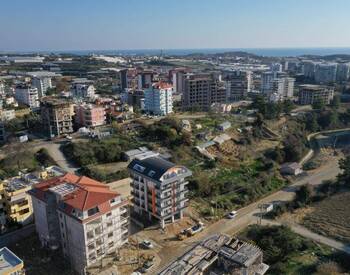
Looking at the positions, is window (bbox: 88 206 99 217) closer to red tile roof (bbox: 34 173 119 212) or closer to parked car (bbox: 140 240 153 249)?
red tile roof (bbox: 34 173 119 212)

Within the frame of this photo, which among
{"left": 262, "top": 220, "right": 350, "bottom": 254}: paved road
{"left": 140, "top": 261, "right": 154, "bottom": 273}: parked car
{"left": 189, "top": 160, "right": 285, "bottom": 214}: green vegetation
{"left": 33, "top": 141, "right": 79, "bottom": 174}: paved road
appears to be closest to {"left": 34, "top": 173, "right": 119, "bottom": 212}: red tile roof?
{"left": 140, "top": 261, "right": 154, "bottom": 273}: parked car

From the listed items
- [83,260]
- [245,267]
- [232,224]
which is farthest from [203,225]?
[83,260]

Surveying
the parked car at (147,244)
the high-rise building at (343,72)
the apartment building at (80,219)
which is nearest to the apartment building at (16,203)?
the apartment building at (80,219)

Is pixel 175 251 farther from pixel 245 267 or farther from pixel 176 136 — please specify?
pixel 176 136

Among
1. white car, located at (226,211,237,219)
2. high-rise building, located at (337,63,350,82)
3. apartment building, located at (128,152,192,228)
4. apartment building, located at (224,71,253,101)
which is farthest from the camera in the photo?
high-rise building, located at (337,63,350,82)

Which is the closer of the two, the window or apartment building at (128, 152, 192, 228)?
the window

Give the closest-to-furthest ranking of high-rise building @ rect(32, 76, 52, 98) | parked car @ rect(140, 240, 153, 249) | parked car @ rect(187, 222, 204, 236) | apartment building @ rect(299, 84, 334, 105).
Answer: parked car @ rect(140, 240, 153, 249) → parked car @ rect(187, 222, 204, 236) → apartment building @ rect(299, 84, 334, 105) → high-rise building @ rect(32, 76, 52, 98)
